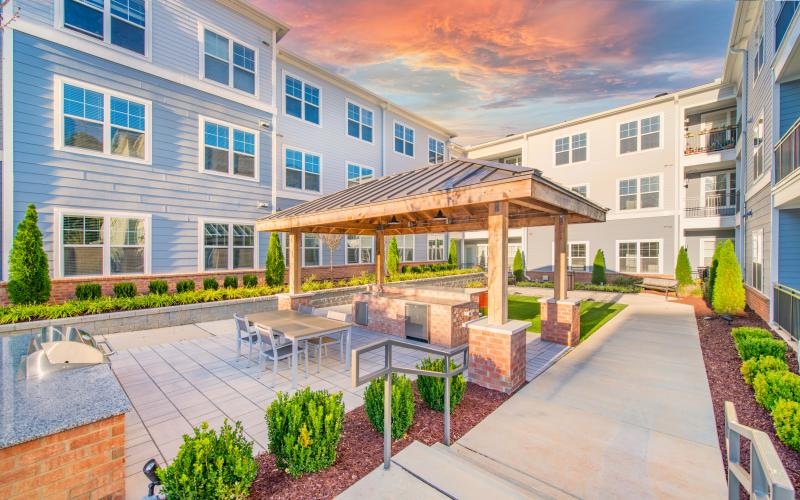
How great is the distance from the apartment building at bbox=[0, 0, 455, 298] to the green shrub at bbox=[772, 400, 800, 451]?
46.1 feet

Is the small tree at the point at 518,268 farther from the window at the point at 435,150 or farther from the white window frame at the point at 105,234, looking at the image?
A: the white window frame at the point at 105,234

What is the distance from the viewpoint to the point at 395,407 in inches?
145

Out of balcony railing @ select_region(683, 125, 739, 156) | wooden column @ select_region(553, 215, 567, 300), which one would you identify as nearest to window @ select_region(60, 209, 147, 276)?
wooden column @ select_region(553, 215, 567, 300)

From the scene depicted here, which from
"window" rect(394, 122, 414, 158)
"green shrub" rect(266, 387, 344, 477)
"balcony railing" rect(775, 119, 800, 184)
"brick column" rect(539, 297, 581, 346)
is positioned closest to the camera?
"green shrub" rect(266, 387, 344, 477)

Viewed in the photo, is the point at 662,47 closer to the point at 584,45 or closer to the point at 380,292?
the point at 584,45

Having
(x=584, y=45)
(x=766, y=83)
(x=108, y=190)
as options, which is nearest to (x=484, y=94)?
(x=584, y=45)

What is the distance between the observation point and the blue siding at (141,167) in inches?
357

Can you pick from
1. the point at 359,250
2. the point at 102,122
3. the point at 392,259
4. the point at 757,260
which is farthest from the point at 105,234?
the point at 757,260

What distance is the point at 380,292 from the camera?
10984mm

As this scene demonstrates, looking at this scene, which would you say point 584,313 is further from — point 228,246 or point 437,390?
point 228,246

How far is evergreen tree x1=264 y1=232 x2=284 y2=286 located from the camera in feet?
43.9

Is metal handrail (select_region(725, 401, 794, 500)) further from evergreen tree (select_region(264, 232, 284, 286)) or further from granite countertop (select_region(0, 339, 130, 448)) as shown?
evergreen tree (select_region(264, 232, 284, 286))

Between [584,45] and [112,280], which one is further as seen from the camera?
[584,45]

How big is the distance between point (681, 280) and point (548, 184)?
1538 centimetres
